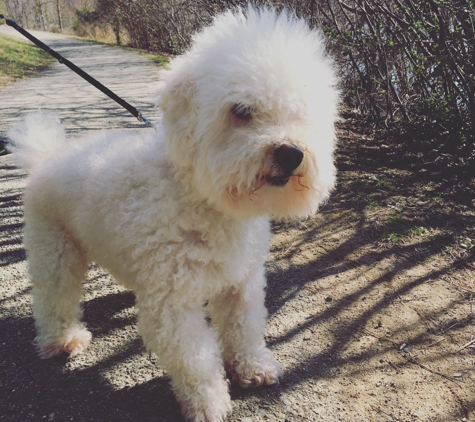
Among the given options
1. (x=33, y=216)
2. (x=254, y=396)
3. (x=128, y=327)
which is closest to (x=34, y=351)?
(x=128, y=327)

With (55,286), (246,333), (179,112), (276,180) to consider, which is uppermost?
(179,112)

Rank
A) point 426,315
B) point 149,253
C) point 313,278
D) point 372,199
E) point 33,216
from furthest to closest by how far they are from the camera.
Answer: point 372,199, point 313,278, point 426,315, point 33,216, point 149,253

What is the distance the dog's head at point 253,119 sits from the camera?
1624mm

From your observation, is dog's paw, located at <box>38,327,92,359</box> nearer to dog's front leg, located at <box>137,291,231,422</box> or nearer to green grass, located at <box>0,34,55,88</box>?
dog's front leg, located at <box>137,291,231,422</box>

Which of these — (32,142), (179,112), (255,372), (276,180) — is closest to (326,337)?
(255,372)

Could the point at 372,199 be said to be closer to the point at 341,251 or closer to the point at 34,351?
the point at 341,251

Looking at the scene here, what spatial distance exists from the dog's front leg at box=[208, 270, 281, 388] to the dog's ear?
0.81 meters

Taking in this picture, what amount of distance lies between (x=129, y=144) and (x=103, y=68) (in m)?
13.7

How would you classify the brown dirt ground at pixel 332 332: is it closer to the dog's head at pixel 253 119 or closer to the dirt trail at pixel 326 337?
the dirt trail at pixel 326 337

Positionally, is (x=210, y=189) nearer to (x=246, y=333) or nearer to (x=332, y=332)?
(x=246, y=333)

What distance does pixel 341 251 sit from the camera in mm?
3291

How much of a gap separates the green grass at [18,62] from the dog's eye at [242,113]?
457 inches

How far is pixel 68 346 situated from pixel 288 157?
1.77 metres

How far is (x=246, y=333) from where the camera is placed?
2201 mm
